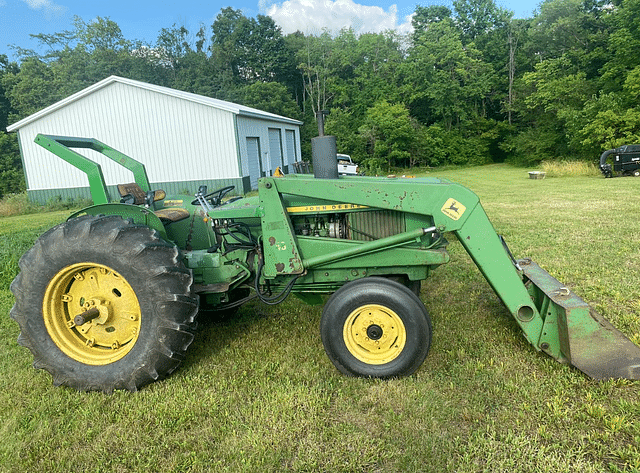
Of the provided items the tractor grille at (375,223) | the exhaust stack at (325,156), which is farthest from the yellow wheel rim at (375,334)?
the exhaust stack at (325,156)

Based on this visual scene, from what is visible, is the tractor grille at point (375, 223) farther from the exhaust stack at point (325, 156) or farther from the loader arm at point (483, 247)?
the exhaust stack at point (325, 156)

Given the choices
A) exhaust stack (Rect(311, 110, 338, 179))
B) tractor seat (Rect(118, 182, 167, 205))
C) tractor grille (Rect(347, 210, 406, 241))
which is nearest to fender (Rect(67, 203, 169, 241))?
tractor seat (Rect(118, 182, 167, 205))

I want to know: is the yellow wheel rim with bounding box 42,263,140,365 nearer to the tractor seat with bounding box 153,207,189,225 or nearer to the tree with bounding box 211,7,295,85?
the tractor seat with bounding box 153,207,189,225

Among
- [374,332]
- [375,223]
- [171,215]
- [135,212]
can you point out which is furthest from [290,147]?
[374,332]

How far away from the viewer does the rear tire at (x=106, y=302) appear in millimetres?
3166

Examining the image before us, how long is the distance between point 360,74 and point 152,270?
39.4m

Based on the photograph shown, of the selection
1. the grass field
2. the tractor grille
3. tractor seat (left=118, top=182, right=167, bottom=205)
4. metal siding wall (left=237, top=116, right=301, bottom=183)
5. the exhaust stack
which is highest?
metal siding wall (left=237, top=116, right=301, bottom=183)

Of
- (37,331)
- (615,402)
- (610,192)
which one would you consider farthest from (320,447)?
(610,192)

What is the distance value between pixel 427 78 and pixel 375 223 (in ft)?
117

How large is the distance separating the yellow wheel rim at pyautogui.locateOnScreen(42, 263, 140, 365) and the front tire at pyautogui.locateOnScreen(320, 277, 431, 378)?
1.47m

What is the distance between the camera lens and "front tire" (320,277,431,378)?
3150 millimetres

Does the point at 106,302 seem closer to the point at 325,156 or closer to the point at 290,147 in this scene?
A: the point at 325,156

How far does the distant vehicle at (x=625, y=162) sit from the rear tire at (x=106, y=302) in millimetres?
18831

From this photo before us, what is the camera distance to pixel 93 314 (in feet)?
10.8
